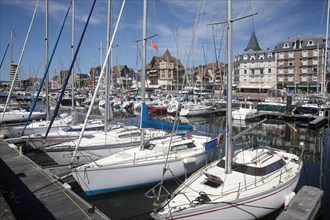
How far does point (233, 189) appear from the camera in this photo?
934 cm

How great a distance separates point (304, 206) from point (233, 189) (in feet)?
9.87

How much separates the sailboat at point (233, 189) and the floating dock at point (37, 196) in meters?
2.99

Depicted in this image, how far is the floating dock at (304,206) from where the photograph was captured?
885 cm

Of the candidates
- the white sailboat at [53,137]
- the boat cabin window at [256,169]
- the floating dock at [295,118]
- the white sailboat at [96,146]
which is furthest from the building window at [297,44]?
the boat cabin window at [256,169]

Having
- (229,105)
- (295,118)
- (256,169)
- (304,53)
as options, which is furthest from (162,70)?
(256,169)

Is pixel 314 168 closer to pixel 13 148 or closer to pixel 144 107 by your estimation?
pixel 144 107

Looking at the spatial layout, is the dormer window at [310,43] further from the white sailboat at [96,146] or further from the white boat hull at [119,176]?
the white boat hull at [119,176]

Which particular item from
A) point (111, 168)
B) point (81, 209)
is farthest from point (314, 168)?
point (81, 209)

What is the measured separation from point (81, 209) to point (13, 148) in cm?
1226

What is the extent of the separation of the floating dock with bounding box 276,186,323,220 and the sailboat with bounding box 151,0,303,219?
49cm

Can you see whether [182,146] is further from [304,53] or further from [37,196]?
[304,53]

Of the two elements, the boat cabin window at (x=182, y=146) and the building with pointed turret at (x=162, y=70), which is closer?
the boat cabin window at (x=182, y=146)

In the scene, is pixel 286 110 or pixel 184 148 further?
pixel 286 110

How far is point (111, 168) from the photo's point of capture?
11.5 metres
